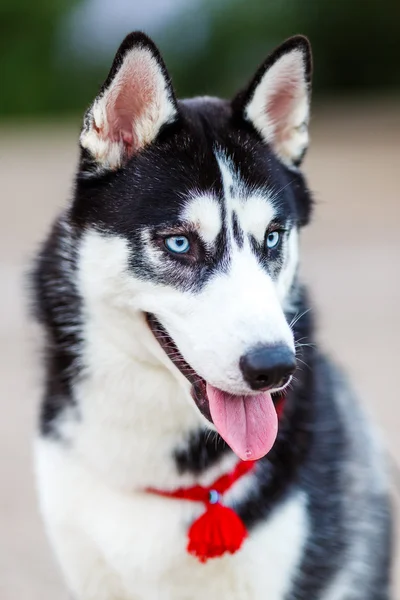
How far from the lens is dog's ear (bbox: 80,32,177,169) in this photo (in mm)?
2361

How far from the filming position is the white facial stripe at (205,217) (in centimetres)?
237

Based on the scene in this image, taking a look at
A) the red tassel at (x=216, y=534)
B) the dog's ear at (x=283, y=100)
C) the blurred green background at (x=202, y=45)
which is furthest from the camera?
the blurred green background at (x=202, y=45)

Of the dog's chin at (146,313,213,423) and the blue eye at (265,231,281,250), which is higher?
the blue eye at (265,231,281,250)

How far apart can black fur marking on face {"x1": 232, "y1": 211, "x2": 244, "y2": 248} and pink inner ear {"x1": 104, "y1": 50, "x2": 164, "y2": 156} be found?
38 cm

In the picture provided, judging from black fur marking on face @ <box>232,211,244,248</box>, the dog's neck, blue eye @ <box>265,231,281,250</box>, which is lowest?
the dog's neck

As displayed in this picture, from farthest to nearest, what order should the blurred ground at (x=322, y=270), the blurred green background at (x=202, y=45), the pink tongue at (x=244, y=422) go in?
the blurred green background at (x=202, y=45), the blurred ground at (x=322, y=270), the pink tongue at (x=244, y=422)

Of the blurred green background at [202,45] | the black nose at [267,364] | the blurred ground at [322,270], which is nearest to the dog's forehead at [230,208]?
the black nose at [267,364]

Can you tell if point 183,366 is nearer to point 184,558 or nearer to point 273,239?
point 273,239

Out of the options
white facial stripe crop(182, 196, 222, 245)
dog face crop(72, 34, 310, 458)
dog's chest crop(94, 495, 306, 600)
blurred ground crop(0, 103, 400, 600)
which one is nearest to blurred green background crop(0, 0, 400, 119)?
blurred ground crop(0, 103, 400, 600)

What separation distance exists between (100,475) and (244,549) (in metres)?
0.47

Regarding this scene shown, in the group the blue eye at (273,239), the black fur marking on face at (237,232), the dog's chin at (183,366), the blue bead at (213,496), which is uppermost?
the black fur marking on face at (237,232)

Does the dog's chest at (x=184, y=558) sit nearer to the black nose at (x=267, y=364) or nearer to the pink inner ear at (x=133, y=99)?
the black nose at (x=267, y=364)

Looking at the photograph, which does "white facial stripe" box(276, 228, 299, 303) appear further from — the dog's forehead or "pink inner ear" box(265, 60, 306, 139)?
"pink inner ear" box(265, 60, 306, 139)

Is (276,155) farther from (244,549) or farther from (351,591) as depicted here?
(351,591)
